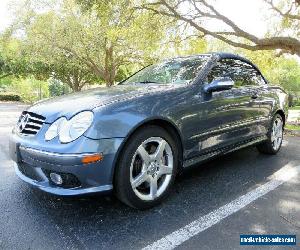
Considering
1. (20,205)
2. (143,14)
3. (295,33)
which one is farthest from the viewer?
(295,33)

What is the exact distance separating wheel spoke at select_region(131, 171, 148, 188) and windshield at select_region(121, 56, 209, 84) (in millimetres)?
1202

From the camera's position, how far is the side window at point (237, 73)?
13.6ft

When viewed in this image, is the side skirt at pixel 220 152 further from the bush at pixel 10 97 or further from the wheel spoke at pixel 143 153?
the bush at pixel 10 97

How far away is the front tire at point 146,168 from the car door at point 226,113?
350mm

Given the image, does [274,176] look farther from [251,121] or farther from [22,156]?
[22,156]

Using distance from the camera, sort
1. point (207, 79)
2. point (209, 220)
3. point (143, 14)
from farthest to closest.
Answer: point (143, 14) → point (207, 79) → point (209, 220)

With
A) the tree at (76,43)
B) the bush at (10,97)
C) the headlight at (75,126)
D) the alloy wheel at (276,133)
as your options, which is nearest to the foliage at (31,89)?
the bush at (10,97)

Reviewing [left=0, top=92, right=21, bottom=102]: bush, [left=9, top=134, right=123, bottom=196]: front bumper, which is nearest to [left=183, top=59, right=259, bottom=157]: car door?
[left=9, top=134, right=123, bottom=196]: front bumper

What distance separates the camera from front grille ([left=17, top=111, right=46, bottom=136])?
309 cm

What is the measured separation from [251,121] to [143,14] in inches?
349

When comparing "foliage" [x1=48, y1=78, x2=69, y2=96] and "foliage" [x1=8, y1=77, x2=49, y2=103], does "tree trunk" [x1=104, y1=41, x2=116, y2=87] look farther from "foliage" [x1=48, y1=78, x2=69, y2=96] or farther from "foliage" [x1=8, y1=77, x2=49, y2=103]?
"foliage" [x1=48, y1=78, x2=69, y2=96]

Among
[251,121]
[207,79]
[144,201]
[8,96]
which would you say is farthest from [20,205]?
[8,96]

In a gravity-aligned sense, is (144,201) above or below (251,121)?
below

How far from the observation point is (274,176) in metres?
4.35
